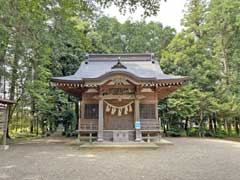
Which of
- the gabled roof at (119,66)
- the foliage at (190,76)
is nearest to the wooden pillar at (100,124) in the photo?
the gabled roof at (119,66)

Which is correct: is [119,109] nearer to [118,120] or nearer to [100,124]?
[118,120]

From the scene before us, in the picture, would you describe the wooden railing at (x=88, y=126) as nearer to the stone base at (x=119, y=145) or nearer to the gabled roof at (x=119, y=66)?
the stone base at (x=119, y=145)

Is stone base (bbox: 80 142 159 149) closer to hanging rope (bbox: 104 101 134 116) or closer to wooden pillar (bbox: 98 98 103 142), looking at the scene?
wooden pillar (bbox: 98 98 103 142)

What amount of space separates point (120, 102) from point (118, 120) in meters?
0.89

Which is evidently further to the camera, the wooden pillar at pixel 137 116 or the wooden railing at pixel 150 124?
the wooden railing at pixel 150 124

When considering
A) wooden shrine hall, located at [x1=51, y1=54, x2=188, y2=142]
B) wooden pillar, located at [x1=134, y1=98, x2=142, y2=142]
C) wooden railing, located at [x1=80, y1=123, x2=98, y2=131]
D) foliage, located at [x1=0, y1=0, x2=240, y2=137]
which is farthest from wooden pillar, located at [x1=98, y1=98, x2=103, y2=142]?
foliage, located at [x1=0, y1=0, x2=240, y2=137]

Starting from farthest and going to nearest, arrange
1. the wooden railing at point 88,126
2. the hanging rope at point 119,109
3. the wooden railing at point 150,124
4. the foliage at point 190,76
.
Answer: the foliage at point 190,76
the hanging rope at point 119,109
the wooden railing at point 88,126
the wooden railing at point 150,124

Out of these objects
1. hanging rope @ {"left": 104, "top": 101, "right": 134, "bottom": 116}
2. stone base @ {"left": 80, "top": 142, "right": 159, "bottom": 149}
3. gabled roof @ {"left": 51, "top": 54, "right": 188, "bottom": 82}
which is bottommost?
stone base @ {"left": 80, "top": 142, "right": 159, "bottom": 149}

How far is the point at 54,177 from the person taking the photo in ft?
14.0

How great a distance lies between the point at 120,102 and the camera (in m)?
11.4

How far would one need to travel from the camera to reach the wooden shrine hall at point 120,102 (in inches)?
402

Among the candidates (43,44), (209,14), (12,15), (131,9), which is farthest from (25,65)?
(209,14)

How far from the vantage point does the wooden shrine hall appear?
33.5 ft

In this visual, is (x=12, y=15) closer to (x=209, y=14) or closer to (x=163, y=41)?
(x=209, y=14)
